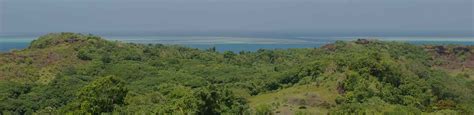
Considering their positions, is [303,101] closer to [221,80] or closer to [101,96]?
[101,96]

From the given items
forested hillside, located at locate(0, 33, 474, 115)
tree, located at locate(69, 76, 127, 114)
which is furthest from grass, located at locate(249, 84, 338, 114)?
tree, located at locate(69, 76, 127, 114)

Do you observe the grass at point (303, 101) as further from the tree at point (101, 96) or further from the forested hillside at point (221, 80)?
the tree at point (101, 96)

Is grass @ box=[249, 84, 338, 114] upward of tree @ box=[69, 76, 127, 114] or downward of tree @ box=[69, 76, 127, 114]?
downward

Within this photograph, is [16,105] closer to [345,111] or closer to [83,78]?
[83,78]

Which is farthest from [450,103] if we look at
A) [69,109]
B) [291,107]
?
[69,109]

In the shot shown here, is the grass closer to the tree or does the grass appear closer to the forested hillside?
the forested hillside

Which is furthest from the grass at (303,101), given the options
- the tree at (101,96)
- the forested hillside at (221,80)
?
the tree at (101,96)

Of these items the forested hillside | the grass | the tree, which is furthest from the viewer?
the grass

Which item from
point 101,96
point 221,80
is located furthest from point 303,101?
point 221,80
